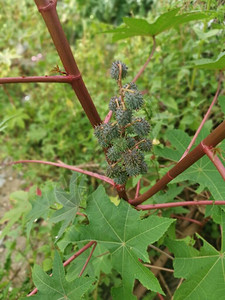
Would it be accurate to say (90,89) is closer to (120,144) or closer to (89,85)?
(89,85)

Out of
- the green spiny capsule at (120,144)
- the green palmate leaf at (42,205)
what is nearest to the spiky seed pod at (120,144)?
the green spiny capsule at (120,144)

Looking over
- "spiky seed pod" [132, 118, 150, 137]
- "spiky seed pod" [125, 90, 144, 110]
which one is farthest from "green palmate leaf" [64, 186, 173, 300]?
"spiky seed pod" [125, 90, 144, 110]

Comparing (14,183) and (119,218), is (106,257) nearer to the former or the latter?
(119,218)

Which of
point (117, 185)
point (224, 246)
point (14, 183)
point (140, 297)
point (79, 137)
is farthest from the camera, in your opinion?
point (14, 183)

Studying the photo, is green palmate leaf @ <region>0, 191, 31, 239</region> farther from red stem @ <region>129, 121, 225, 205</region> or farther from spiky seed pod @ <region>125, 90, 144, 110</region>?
spiky seed pod @ <region>125, 90, 144, 110</region>

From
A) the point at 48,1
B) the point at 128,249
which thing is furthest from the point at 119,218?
the point at 48,1

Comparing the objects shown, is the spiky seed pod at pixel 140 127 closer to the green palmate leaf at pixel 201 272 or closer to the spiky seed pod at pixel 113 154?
the spiky seed pod at pixel 113 154

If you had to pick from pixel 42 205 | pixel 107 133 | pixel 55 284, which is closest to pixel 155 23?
pixel 107 133
